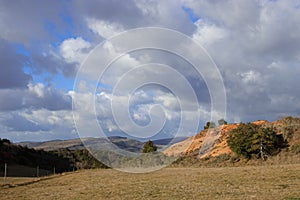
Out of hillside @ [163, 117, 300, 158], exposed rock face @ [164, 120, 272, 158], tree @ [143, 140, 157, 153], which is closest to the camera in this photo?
hillside @ [163, 117, 300, 158]

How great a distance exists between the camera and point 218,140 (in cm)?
6238

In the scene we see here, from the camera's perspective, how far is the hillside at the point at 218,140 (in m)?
48.3

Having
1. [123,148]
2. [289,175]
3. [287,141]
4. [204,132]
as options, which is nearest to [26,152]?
[204,132]

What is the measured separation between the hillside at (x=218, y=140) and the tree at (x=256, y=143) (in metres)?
1.93

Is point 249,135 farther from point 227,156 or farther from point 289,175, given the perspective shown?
point 289,175

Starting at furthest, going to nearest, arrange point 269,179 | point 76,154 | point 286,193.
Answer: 1. point 76,154
2. point 269,179
3. point 286,193

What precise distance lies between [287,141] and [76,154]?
72221 millimetres

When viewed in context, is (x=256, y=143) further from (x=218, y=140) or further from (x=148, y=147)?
(x=148, y=147)

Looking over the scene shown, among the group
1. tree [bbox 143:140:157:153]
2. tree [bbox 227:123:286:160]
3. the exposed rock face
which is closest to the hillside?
the exposed rock face

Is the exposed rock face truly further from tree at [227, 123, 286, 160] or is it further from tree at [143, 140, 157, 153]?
tree at [227, 123, 286, 160]

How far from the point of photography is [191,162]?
53.8 m

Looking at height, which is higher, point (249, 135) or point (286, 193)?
point (249, 135)

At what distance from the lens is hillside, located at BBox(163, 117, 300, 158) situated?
159ft

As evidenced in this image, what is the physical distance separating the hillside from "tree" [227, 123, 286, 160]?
6.33 feet
